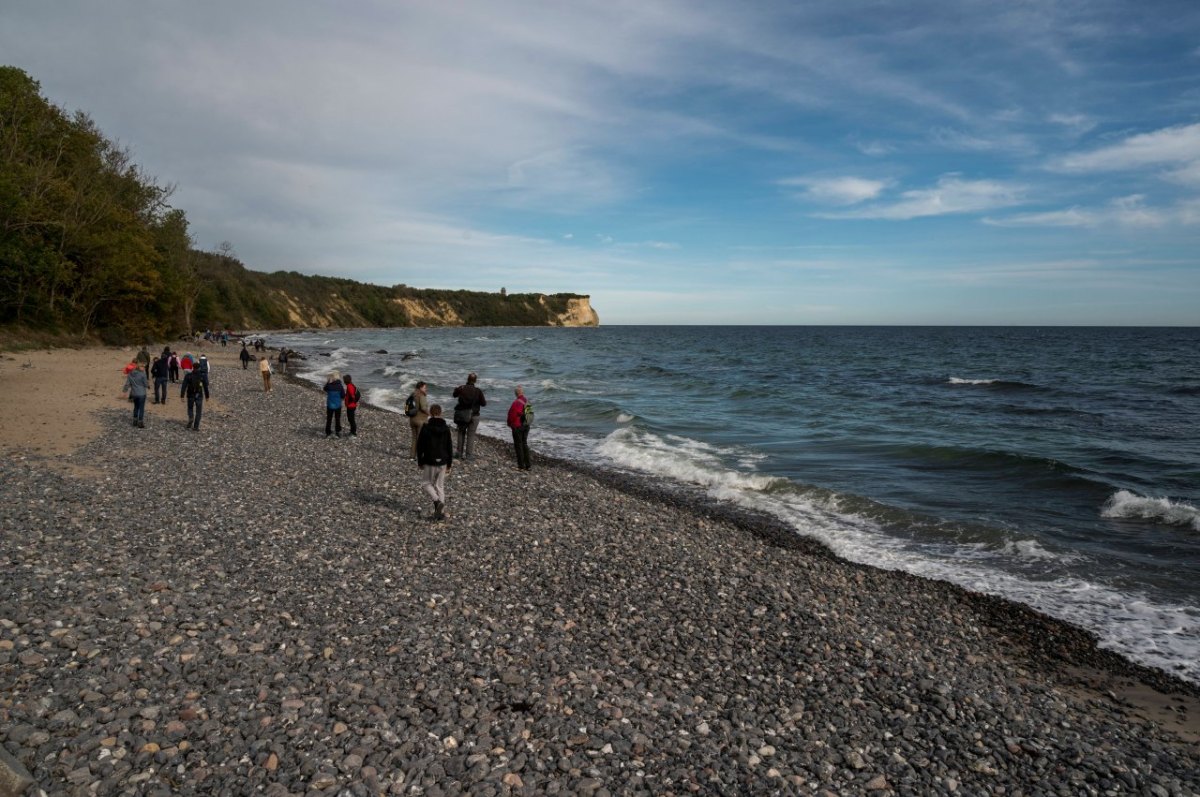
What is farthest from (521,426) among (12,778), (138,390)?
(12,778)

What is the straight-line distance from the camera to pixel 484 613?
29.1ft

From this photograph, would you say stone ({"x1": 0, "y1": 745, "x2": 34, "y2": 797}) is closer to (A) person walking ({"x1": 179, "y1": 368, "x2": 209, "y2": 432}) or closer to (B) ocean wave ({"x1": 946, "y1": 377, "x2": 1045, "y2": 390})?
(A) person walking ({"x1": 179, "y1": 368, "x2": 209, "y2": 432})

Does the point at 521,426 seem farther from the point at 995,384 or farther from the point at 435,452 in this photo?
the point at 995,384

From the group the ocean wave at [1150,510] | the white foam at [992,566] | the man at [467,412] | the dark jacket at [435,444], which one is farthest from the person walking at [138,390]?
the ocean wave at [1150,510]

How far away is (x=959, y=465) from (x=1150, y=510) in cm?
603

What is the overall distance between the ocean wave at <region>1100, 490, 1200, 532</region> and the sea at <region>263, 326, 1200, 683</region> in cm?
5

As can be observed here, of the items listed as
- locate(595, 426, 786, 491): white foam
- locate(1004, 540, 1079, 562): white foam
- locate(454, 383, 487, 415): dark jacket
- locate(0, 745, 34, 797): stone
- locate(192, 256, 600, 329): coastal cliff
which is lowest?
locate(1004, 540, 1079, 562): white foam

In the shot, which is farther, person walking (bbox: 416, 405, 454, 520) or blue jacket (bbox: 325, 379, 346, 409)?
blue jacket (bbox: 325, 379, 346, 409)

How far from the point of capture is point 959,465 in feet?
72.7

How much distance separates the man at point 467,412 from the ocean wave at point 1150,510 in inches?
641

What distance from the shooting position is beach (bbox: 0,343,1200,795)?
587 cm

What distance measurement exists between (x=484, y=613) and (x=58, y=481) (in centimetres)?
1020

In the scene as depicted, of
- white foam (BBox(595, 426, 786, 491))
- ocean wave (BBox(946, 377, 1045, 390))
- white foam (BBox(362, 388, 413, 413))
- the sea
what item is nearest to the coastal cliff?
white foam (BBox(362, 388, 413, 413))

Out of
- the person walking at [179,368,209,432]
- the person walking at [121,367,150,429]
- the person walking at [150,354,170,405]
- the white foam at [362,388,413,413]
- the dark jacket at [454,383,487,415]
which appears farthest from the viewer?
the white foam at [362,388,413,413]
